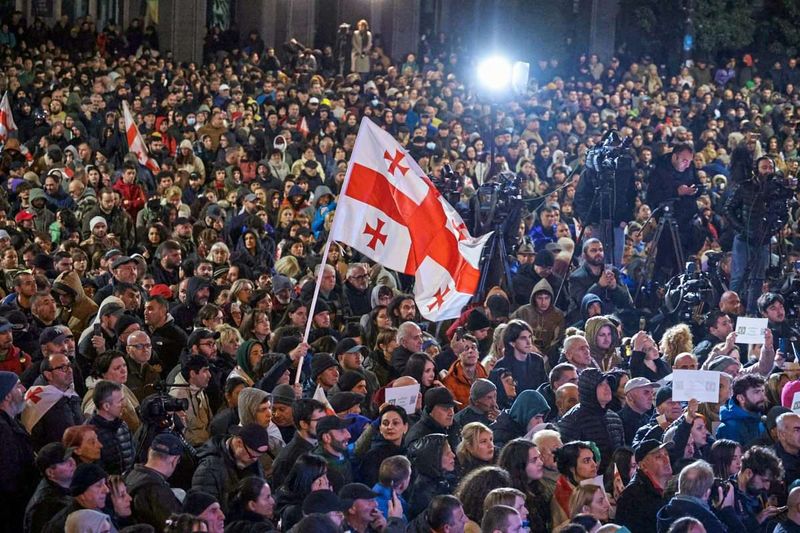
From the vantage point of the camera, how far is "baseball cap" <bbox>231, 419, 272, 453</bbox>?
8.23m

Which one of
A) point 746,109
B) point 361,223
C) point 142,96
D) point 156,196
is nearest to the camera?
point 361,223

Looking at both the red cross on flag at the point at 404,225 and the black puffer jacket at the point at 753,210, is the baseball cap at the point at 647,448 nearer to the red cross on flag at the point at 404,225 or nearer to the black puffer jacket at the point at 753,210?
the red cross on flag at the point at 404,225

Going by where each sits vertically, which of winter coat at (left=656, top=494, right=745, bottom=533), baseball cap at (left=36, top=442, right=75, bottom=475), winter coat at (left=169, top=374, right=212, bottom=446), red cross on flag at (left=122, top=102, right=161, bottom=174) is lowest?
winter coat at (left=169, top=374, right=212, bottom=446)

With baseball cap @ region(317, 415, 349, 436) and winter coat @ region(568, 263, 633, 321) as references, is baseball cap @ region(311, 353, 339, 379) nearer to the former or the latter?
baseball cap @ region(317, 415, 349, 436)

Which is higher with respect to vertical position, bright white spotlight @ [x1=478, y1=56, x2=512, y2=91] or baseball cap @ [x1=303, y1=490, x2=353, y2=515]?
bright white spotlight @ [x1=478, y1=56, x2=512, y2=91]

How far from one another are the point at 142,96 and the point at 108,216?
6423mm

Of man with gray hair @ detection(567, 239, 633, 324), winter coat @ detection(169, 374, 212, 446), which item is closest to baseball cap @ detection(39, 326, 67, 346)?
winter coat @ detection(169, 374, 212, 446)

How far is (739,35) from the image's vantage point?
33875mm

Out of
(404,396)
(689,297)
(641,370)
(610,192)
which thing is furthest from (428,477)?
(610,192)

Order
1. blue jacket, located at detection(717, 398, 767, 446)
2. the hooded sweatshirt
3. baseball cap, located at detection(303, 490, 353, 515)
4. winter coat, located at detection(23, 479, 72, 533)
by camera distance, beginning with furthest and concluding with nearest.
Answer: the hooded sweatshirt, blue jacket, located at detection(717, 398, 767, 446), winter coat, located at detection(23, 479, 72, 533), baseball cap, located at detection(303, 490, 353, 515)

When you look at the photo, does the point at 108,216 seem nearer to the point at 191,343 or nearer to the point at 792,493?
the point at 191,343

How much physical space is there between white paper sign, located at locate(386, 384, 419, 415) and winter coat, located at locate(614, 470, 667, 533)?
1.61 meters

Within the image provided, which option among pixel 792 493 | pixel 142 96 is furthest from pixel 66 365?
pixel 142 96

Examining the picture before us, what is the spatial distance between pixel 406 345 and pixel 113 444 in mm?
3165
